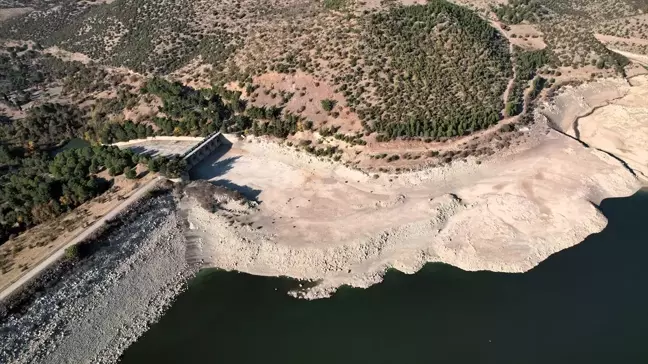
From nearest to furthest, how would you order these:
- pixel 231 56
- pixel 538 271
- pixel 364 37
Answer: pixel 538 271, pixel 364 37, pixel 231 56

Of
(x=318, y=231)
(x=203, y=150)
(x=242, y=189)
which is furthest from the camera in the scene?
(x=203, y=150)

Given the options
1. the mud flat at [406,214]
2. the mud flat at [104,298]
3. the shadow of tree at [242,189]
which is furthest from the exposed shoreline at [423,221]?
the mud flat at [104,298]

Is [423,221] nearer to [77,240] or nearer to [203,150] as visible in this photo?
[203,150]

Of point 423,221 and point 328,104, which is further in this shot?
point 328,104

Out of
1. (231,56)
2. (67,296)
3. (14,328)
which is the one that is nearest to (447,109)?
(231,56)

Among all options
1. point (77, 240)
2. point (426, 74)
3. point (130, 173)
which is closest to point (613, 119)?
point (426, 74)

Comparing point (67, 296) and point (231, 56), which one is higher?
point (231, 56)

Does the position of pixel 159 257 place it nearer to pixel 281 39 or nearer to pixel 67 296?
pixel 67 296

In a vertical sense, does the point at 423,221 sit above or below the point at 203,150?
below
